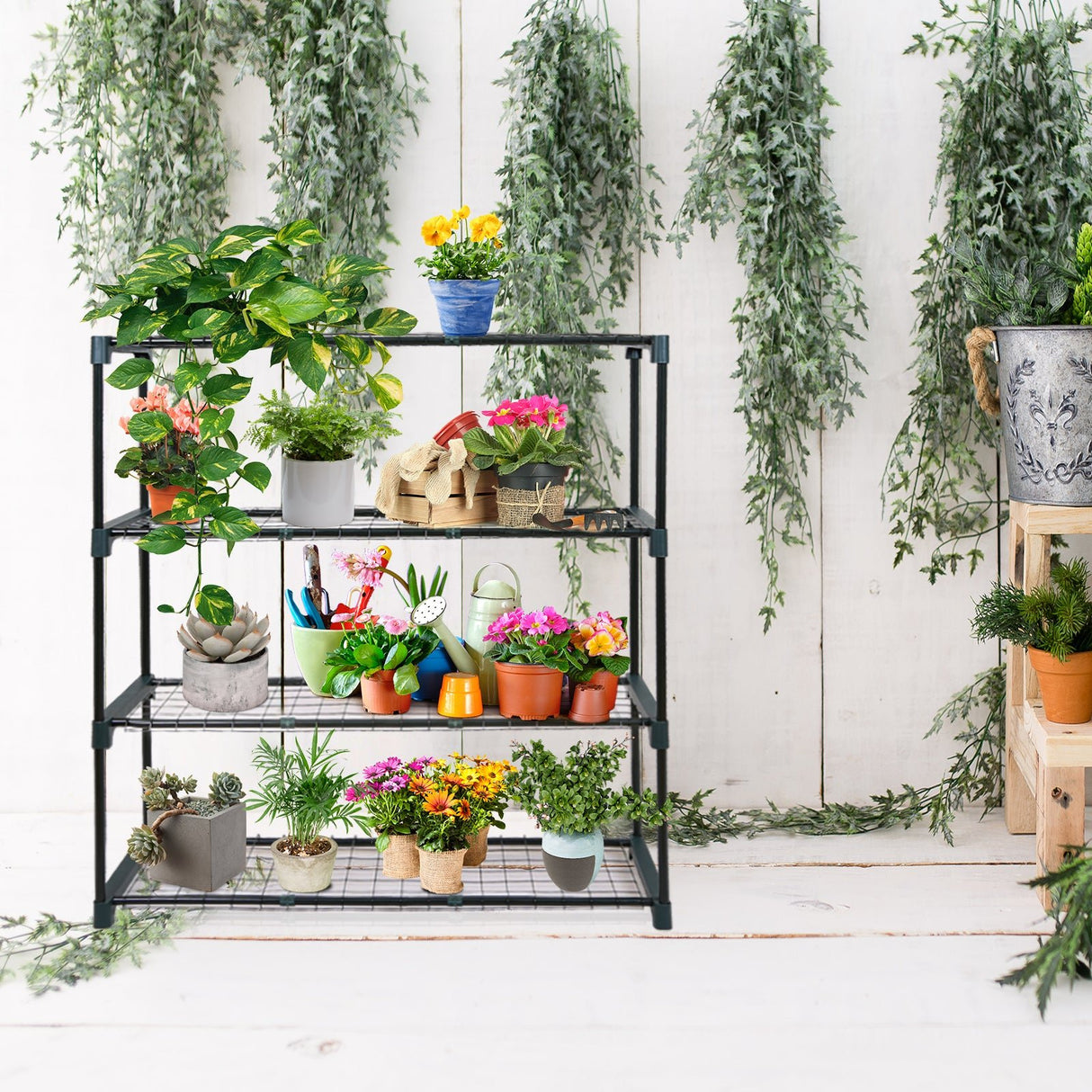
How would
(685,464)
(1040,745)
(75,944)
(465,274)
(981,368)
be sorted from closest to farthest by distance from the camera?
(75,944) → (465,274) → (1040,745) → (981,368) → (685,464)

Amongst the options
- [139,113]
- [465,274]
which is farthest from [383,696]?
[139,113]

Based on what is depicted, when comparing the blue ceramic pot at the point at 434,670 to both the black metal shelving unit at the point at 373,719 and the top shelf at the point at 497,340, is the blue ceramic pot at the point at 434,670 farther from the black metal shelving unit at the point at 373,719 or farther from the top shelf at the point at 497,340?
the top shelf at the point at 497,340

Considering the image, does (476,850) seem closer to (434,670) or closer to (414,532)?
(434,670)

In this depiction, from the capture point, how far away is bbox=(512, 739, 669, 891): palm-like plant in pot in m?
2.46

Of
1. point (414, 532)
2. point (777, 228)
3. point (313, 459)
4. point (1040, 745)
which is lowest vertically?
point (1040, 745)

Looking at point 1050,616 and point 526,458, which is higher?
point 526,458

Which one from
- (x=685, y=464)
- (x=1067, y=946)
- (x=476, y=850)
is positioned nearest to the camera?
(x=1067, y=946)

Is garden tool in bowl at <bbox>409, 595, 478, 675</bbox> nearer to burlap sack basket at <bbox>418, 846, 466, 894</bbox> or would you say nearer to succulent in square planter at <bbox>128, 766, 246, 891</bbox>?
burlap sack basket at <bbox>418, 846, 466, 894</bbox>

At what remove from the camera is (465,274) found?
2393 millimetres

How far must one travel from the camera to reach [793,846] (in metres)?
2.86

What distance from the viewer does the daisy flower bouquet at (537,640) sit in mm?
2439

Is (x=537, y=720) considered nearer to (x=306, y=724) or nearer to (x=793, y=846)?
(x=306, y=724)

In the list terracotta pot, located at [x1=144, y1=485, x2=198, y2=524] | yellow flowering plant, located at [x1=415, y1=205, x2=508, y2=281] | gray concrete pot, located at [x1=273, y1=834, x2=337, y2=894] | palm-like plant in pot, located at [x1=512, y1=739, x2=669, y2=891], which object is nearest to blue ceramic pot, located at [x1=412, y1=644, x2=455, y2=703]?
palm-like plant in pot, located at [x1=512, y1=739, x2=669, y2=891]

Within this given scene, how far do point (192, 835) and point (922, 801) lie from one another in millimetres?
1756
